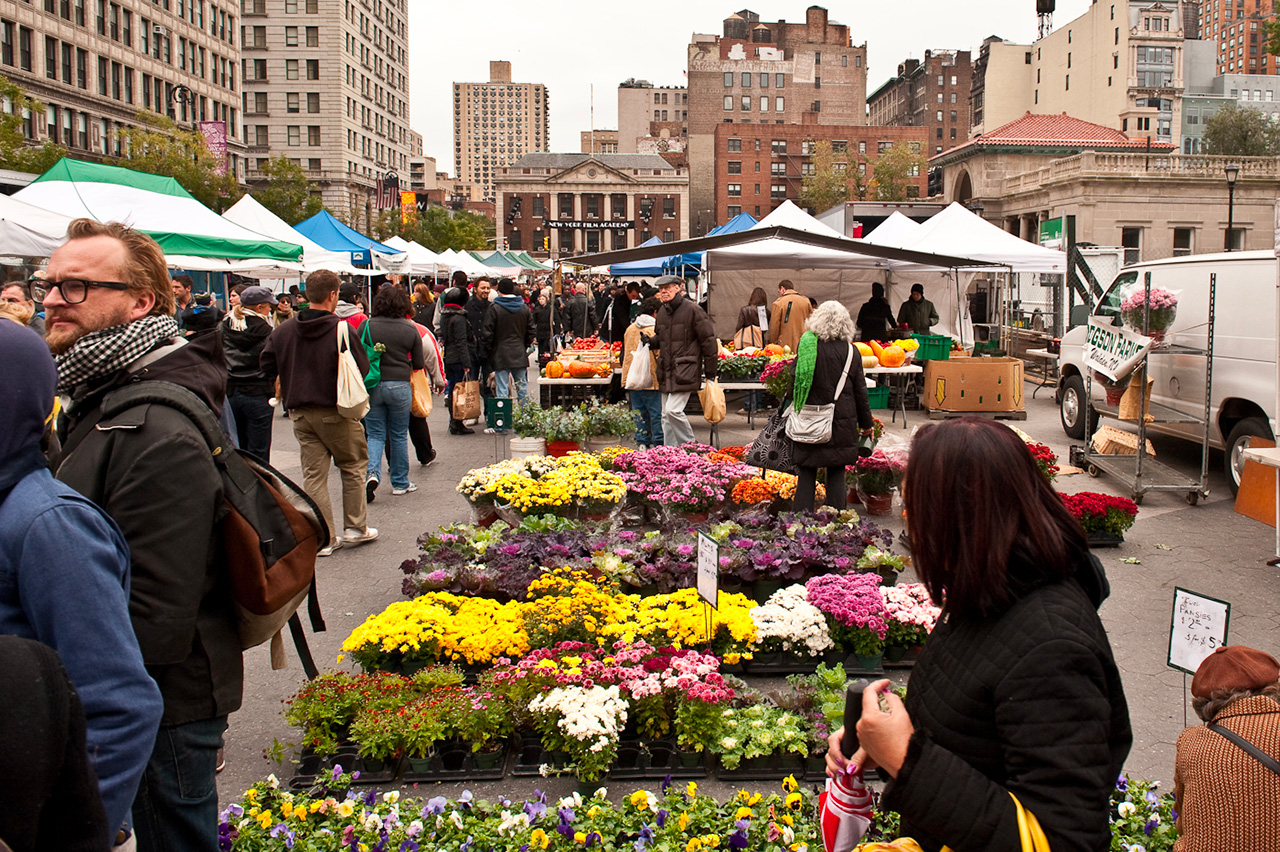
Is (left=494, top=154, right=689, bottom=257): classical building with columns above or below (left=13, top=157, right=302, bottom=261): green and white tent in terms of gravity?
above

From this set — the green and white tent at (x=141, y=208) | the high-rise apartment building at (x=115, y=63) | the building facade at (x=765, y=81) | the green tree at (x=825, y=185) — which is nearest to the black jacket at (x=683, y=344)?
the green and white tent at (x=141, y=208)

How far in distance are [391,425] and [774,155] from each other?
10969cm

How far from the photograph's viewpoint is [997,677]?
184cm

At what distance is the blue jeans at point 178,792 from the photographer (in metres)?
2.39

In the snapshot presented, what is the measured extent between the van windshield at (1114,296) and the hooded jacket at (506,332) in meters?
7.69

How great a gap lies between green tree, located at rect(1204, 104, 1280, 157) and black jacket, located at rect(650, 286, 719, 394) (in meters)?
78.9

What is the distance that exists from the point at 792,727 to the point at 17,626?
3.35 meters

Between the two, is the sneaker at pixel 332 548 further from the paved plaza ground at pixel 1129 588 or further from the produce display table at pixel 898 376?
the produce display table at pixel 898 376

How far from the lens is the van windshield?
38.7ft

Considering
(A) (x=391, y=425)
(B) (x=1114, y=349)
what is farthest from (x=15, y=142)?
(B) (x=1114, y=349)

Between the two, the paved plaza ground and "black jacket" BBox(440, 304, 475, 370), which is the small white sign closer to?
the paved plaza ground

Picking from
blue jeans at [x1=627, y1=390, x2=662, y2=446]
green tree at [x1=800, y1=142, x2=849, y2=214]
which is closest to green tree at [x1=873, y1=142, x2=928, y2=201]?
green tree at [x1=800, y1=142, x2=849, y2=214]

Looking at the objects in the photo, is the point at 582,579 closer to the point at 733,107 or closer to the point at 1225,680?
A: the point at 1225,680

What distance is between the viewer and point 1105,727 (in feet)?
5.86
